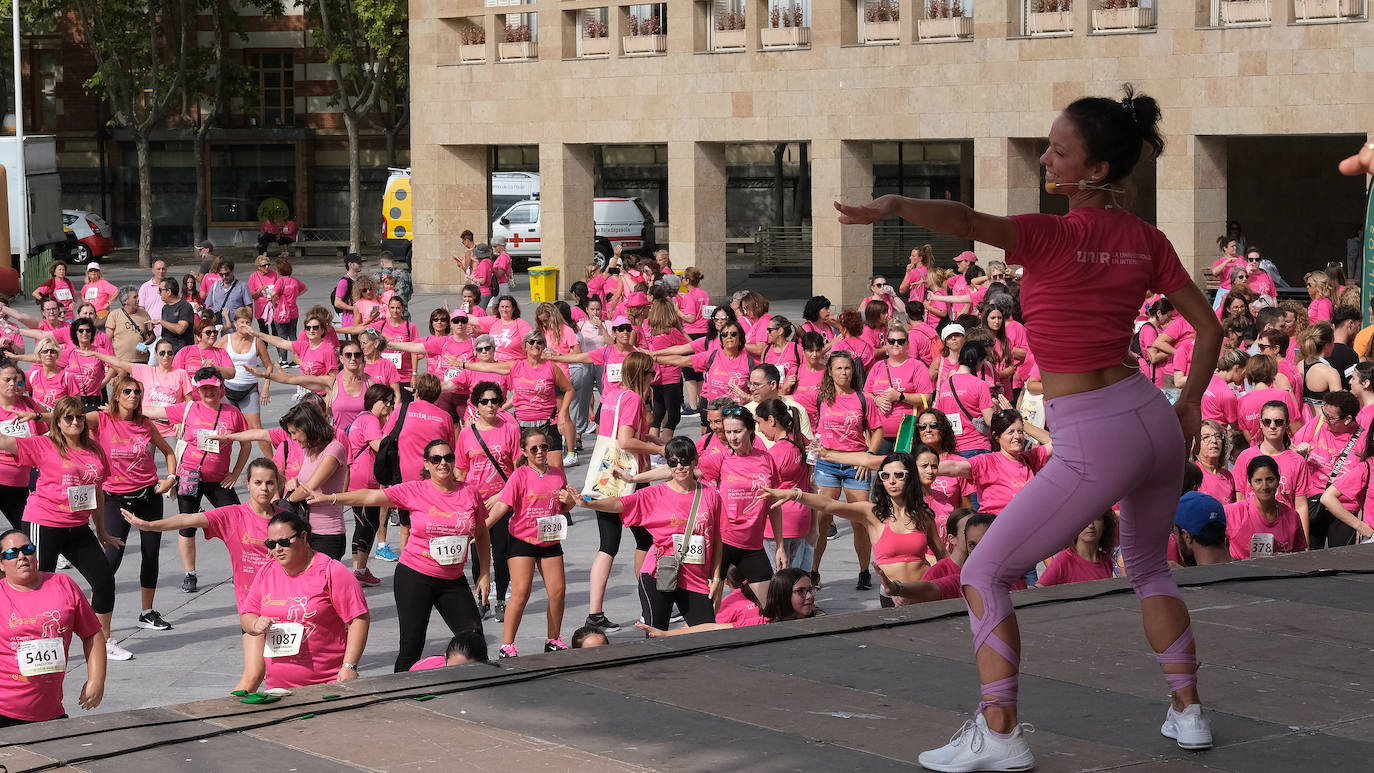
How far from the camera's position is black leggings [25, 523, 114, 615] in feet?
35.3

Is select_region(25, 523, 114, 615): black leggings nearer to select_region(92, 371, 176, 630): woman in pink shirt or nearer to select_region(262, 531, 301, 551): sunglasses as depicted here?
select_region(92, 371, 176, 630): woman in pink shirt

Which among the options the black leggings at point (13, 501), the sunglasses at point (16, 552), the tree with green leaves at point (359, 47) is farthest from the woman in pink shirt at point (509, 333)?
the tree with green leaves at point (359, 47)

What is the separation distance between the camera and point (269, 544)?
8180 mm

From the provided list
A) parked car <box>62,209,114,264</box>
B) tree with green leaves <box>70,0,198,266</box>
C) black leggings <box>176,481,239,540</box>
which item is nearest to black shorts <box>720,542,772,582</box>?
black leggings <box>176,481,239,540</box>

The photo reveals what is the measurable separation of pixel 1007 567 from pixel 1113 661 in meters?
1.53

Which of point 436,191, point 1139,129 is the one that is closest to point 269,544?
point 1139,129

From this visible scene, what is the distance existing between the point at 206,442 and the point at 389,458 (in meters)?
1.34

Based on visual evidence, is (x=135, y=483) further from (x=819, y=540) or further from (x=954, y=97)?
(x=954, y=97)

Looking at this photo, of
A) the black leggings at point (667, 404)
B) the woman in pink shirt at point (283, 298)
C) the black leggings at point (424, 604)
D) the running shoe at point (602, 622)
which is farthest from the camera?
the woman in pink shirt at point (283, 298)

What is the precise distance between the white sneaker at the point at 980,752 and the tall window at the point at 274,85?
5580cm

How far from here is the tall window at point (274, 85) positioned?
58.0m

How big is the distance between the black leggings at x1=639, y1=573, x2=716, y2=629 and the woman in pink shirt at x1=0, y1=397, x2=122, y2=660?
333 centimetres

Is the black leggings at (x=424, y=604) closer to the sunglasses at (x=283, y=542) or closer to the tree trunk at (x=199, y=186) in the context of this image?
the sunglasses at (x=283, y=542)

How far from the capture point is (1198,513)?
8.80 metres
